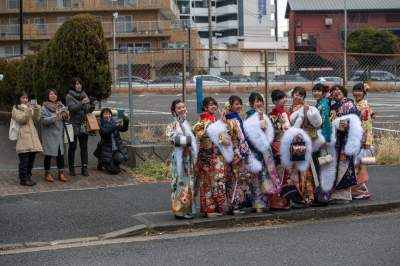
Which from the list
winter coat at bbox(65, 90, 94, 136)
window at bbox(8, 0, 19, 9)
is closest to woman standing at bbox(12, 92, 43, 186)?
winter coat at bbox(65, 90, 94, 136)

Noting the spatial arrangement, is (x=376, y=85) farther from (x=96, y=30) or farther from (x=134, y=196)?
(x=134, y=196)

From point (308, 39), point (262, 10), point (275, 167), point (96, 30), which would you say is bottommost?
point (275, 167)

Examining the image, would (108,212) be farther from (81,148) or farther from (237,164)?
(81,148)

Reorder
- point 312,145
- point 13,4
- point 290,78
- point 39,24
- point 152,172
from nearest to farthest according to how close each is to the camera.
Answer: point 312,145 < point 152,172 < point 290,78 < point 13,4 < point 39,24

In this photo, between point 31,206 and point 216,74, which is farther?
point 216,74

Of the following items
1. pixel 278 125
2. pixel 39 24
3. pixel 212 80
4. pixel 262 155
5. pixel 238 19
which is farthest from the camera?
pixel 238 19

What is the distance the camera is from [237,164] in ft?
26.5

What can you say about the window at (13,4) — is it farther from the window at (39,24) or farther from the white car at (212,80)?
the white car at (212,80)

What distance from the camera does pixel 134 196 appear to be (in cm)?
975

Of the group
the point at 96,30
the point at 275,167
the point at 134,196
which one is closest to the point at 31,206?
the point at 134,196

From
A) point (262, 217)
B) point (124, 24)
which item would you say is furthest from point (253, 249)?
point (124, 24)

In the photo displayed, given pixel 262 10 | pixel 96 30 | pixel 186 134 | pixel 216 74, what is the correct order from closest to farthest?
pixel 186 134, pixel 96 30, pixel 216 74, pixel 262 10

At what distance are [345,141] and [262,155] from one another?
1350 mm

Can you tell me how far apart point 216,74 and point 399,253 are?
9.14 m
